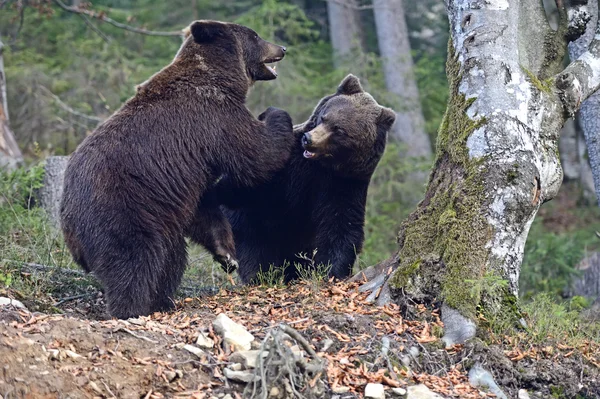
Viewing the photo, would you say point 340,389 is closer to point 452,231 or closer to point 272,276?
point 452,231

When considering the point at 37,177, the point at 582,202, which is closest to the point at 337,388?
the point at 37,177

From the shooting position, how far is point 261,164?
6.85 m

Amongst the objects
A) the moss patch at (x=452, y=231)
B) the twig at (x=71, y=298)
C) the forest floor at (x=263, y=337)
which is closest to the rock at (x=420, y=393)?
the forest floor at (x=263, y=337)

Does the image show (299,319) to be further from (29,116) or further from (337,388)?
(29,116)

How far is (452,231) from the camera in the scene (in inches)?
229

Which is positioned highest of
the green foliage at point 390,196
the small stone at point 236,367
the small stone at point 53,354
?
the small stone at point 53,354

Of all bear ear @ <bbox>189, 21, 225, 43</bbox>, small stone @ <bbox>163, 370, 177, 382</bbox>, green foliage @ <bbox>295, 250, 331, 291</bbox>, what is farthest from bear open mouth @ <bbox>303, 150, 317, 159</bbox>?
small stone @ <bbox>163, 370, 177, 382</bbox>

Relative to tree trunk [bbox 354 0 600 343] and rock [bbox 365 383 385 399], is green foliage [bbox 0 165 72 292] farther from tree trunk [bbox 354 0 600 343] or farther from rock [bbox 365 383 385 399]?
rock [bbox 365 383 385 399]

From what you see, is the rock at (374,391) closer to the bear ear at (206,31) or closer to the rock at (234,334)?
the rock at (234,334)

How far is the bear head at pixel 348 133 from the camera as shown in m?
7.07

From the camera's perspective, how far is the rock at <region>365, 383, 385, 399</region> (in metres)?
4.54

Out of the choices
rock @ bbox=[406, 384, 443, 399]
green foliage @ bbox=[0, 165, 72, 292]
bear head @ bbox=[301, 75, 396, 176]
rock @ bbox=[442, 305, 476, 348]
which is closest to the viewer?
rock @ bbox=[406, 384, 443, 399]

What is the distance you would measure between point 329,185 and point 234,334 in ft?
8.79

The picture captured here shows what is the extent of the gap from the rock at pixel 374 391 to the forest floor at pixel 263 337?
0.06 metres
